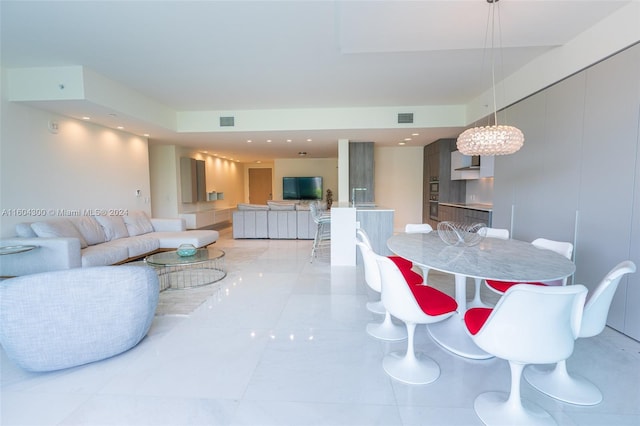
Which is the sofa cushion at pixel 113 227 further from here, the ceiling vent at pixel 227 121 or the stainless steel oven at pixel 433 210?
the stainless steel oven at pixel 433 210

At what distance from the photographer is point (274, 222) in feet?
22.0

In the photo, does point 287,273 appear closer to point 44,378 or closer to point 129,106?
point 44,378

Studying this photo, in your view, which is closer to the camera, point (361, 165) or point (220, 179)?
point (361, 165)

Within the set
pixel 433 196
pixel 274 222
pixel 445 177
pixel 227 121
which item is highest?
pixel 227 121

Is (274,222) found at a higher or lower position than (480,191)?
lower

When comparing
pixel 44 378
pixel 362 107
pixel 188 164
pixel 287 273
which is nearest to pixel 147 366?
pixel 44 378

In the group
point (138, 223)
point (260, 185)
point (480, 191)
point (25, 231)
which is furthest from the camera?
point (260, 185)

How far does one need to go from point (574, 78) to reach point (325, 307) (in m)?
3.37

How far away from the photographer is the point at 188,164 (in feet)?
23.5

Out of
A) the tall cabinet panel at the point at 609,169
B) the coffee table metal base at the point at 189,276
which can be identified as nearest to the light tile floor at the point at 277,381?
the tall cabinet panel at the point at 609,169

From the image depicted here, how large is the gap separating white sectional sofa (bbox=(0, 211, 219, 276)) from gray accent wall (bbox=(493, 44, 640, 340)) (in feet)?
16.0

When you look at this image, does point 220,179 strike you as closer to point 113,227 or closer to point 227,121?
point 227,121

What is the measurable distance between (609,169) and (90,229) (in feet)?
20.1

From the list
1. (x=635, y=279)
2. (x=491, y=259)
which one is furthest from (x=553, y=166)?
(x=491, y=259)
